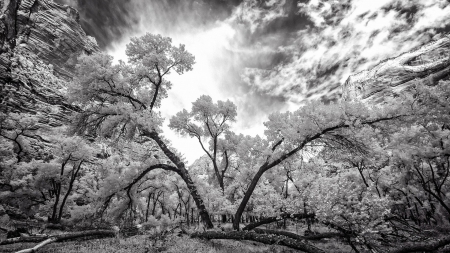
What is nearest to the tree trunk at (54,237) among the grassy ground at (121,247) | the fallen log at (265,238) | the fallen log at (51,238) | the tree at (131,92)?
the fallen log at (51,238)

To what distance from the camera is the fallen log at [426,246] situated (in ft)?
19.1

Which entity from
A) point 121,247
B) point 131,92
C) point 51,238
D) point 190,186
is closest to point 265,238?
point 190,186

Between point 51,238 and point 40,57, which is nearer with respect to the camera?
point 51,238

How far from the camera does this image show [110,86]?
11.9m

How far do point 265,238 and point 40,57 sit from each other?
135 metres

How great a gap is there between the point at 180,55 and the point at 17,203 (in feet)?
91.6

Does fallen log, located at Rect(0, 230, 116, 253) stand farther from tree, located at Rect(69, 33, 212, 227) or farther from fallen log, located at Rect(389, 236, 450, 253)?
fallen log, located at Rect(389, 236, 450, 253)

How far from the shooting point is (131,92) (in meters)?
13.1

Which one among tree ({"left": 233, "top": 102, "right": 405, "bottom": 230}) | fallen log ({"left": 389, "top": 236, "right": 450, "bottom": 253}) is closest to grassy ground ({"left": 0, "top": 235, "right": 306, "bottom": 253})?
fallen log ({"left": 389, "top": 236, "right": 450, "bottom": 253})

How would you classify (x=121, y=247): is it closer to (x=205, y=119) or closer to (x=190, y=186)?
(x=190, y=186)

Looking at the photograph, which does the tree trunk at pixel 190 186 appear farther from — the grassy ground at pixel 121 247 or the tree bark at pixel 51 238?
the tree bark at pixel 51 238

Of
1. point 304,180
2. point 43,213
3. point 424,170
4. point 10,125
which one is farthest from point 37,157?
point 424,170

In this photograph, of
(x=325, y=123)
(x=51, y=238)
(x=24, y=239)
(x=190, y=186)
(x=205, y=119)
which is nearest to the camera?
(x=24, y=239)

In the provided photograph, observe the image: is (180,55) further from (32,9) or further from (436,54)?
(436,54)
